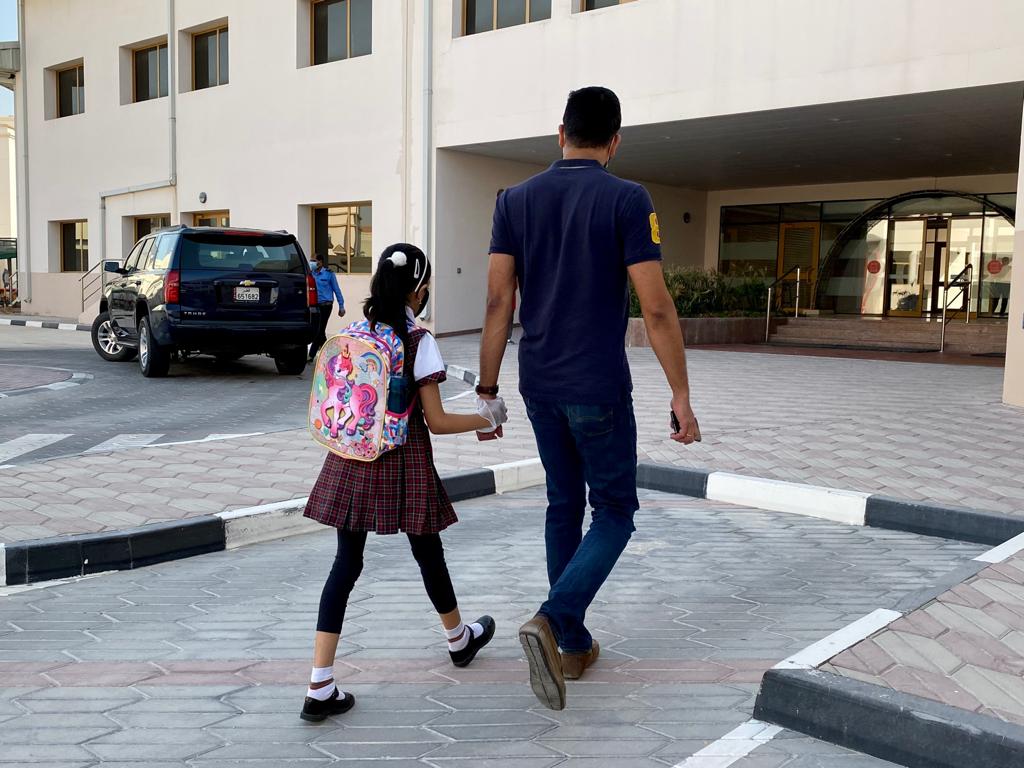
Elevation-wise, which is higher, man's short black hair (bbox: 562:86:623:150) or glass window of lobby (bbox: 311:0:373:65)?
glass window of lobby (bbox: 311:0:373:65)

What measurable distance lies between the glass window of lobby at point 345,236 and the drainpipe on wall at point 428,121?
1701 millimetres

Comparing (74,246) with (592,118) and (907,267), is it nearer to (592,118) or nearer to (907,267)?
(907,267)

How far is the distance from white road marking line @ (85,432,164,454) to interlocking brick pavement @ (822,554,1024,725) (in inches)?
→ 228

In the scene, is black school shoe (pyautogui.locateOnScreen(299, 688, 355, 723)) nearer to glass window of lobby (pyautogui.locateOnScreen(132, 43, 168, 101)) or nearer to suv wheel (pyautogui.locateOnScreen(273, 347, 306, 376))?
suv wheel (pyautogui.locateOnScreen(273, 347, 306, 376))

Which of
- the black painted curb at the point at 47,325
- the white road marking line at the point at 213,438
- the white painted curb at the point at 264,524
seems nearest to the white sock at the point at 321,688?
the white painted curb at the point at 264,524

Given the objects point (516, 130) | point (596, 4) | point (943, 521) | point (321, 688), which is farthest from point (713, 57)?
point (321, 688)

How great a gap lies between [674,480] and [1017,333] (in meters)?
5.75

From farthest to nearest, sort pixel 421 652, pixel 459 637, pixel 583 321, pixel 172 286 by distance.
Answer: pixel 172 286
pixel 421 652
pixel 459 637
pixel 583 321

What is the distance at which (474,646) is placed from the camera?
360 centimetres

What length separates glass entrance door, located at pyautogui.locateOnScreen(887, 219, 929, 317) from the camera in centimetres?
2309

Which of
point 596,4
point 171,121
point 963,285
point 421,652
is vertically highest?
point 596,4

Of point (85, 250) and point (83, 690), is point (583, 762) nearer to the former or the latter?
point (83, 690)

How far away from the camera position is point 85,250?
28.0 m

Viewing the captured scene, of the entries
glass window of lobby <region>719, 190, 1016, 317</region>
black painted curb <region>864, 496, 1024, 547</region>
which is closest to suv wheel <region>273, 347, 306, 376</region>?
black painted curb <region>864, 496, 1024, 547</region>
